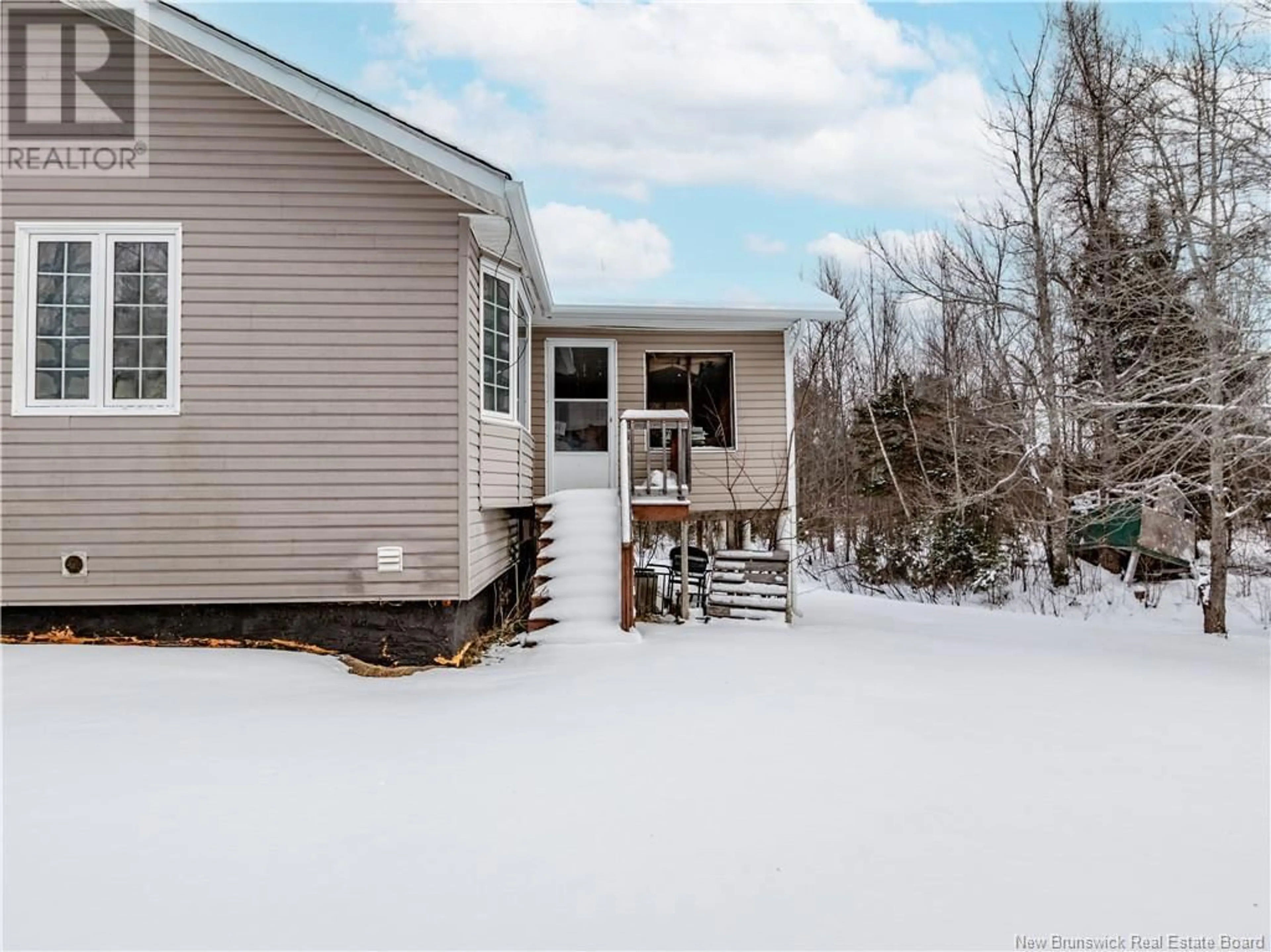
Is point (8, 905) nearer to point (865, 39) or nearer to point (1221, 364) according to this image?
point (1221, 364)

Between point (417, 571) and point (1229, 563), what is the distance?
524 inches

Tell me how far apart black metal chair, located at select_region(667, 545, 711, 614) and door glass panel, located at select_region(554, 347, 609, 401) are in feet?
7.42

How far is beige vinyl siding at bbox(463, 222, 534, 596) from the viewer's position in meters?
6.53

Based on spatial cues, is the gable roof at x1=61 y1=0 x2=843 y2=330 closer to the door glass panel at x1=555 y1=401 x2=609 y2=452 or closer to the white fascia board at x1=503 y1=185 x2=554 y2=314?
the white fascia board at x1=503 y1=185 x2=554 y2=314

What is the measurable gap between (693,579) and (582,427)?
2.72m

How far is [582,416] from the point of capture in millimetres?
9977

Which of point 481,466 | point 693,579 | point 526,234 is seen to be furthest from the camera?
point 693,579

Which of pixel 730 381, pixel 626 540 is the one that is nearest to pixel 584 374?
pixel 730 381

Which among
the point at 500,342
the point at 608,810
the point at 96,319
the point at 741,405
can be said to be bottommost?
the point at 608,810

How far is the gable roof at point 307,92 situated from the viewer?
19.3 feet

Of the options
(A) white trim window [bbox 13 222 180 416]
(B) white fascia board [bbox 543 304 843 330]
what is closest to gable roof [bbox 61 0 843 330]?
(A) white trim window [bbox 13 222 180 416]

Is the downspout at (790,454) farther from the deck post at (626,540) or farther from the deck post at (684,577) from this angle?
the deck post at (626,540)

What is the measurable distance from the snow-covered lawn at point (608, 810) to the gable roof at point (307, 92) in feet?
11.8

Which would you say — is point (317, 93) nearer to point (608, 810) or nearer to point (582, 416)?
point (582, 416)
